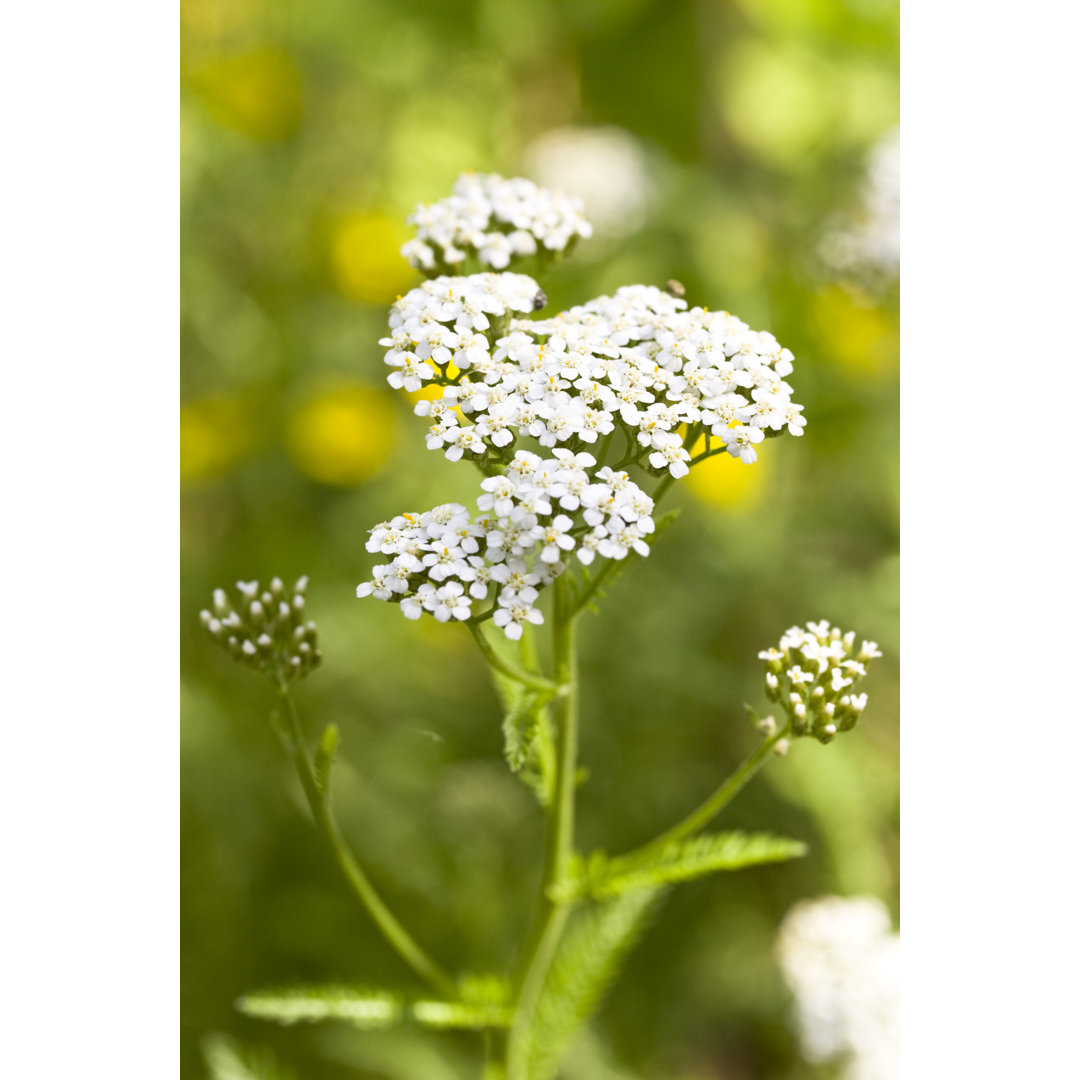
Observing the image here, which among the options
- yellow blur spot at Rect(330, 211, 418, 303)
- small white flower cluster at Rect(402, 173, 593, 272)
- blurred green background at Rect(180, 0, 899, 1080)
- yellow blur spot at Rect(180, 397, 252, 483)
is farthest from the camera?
yellow blur spot at Rect(330, 211, 418, 303)

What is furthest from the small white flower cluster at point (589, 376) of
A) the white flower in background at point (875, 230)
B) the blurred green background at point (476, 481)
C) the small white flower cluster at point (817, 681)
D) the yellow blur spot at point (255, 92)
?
the yellow blur spot at point (255, 92)

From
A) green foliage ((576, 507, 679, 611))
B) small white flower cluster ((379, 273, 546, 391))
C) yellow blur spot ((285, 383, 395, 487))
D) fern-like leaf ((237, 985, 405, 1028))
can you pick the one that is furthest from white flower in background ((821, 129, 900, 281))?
fern-like leaf ((237, 985, 405, 1028))

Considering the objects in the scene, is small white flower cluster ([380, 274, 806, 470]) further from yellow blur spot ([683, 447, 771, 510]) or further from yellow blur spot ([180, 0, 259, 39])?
yellow blur spot ([180, 0, 259, 39])

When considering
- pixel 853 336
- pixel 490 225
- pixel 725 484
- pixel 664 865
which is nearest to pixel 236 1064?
pixel 664 865

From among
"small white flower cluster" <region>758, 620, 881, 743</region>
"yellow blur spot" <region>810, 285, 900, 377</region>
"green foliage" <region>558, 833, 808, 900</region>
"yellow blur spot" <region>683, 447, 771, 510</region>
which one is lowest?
"green foliage" <region>558, 833, 808, 900</region>

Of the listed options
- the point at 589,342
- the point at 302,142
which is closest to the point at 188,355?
the point at 302,142

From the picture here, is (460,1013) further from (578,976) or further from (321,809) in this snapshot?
(321,809)

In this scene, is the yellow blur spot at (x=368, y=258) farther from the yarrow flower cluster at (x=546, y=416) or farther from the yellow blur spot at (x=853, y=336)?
the yarrow flower cluster at (x=546, y=416)
